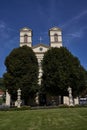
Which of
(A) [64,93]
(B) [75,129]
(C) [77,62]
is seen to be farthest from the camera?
(C) [77,62]

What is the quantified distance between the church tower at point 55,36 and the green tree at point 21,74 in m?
14.9

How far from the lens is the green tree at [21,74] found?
147 ft

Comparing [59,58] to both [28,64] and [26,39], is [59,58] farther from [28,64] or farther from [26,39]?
[26,39]

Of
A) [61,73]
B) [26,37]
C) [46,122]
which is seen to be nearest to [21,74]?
[61,73]

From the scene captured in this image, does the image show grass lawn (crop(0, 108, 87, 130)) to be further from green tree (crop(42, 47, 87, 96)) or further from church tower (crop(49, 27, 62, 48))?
church tower (crop(49, 27, 62, 48))

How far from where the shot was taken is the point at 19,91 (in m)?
41.9

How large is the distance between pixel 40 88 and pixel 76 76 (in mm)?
8372

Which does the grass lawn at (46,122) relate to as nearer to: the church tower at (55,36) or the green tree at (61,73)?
the green tree at (61,73)

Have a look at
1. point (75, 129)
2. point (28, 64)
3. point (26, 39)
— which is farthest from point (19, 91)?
point (75, 129)

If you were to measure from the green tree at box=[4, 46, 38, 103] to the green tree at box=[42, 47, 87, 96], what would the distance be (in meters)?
2.56

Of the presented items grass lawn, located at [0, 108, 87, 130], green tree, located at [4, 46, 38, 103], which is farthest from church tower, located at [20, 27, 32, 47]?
grass lawn, located at [0, 108, 87, 130]

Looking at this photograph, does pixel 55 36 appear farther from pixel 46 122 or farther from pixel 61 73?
pixel 46 122

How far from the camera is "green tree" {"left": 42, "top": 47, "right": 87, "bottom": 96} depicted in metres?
44.3

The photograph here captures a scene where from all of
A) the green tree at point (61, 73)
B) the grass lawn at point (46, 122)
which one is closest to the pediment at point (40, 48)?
the green tree at point (61, 73)
